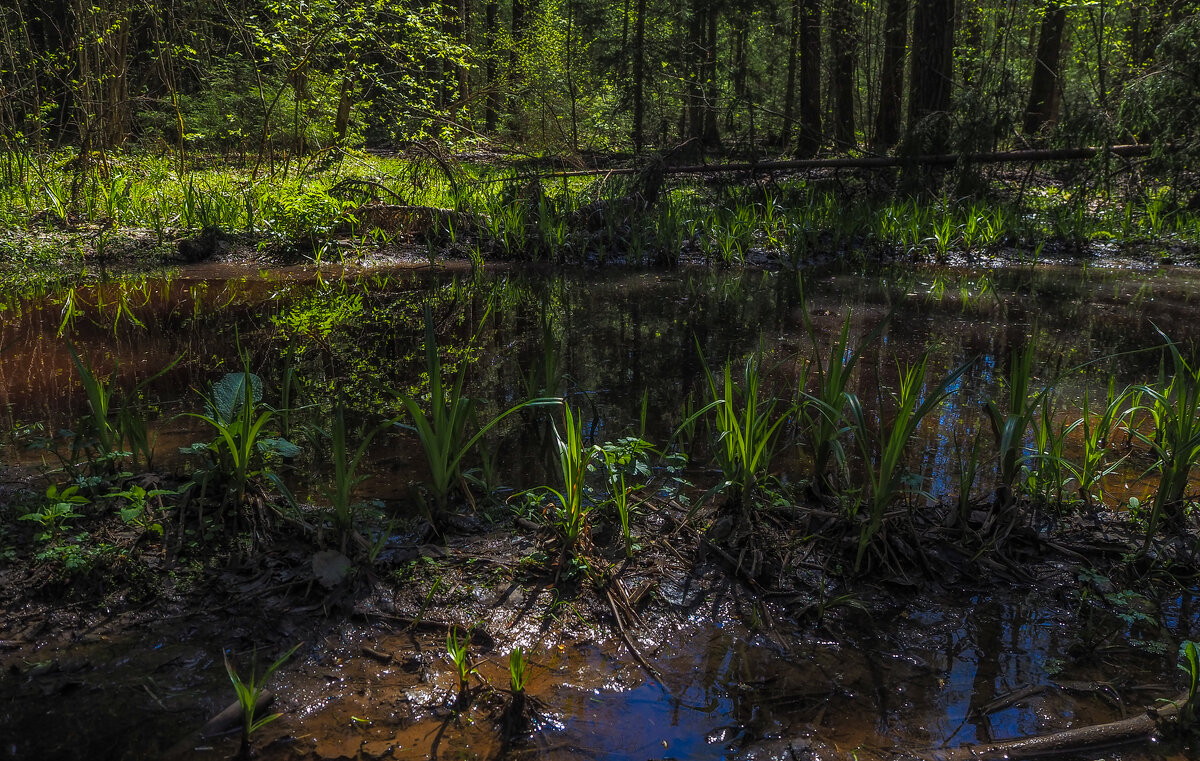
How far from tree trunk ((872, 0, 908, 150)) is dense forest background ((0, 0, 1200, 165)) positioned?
0.13ft

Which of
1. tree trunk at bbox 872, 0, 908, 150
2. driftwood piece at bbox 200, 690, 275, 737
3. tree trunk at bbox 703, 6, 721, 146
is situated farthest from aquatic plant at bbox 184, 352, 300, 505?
tree trunk at bbox 703, 6, 721, 146

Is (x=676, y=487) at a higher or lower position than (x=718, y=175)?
lower

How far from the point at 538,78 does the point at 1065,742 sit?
1871 cm

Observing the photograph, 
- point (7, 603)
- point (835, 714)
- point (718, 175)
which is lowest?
point (835, 714)

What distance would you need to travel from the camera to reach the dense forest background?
28.3ft

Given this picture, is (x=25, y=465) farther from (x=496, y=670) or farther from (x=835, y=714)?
(x=835, y=714)

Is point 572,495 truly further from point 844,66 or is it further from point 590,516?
point 844,66

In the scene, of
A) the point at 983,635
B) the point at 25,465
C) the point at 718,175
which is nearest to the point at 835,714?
the point at 983,635

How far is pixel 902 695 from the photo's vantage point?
1694mm

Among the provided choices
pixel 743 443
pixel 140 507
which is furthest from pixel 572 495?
pixel 140 507

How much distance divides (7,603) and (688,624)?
184 cm

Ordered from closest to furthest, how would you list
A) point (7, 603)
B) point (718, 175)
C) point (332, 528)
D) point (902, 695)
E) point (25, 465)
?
point (902, 695) < point (7, 603) < point (332, 528) < point (25, 465) < point (718, 175)

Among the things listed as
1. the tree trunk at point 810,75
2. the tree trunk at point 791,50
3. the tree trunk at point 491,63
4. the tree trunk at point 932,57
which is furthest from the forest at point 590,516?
the tree trunk at point 491,63

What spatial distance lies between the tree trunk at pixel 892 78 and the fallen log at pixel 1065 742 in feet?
41.3
